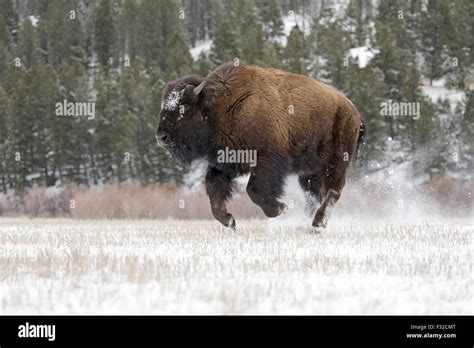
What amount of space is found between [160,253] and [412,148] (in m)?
40.4

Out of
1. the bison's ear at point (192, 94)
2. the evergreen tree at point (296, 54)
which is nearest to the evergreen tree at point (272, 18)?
the evergreen tree at point (296, 54)

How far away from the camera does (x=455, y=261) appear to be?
245 inches

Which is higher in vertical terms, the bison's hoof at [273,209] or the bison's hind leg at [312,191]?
the bison's hoof at [273,209]

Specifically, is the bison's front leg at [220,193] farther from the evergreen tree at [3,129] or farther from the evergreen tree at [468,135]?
the evergreen tree at [3,129]

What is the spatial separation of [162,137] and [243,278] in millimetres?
5154

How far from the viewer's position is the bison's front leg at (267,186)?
9680 mm

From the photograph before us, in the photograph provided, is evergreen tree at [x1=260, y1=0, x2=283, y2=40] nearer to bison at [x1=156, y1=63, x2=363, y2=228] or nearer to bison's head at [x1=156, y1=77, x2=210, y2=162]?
bison at [x1=156, y1=63, x2=363, y2=228]

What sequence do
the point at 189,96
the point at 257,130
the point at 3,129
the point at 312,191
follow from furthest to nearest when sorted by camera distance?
the point at 3,129 → the point at 312,191 → the point at 189,96 → the point at 257,130

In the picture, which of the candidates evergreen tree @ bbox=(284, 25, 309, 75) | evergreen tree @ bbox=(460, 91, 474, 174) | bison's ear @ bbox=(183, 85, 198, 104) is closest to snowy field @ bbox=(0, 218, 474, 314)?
bison's ear @ bbox=(183, 85, 198, 104)

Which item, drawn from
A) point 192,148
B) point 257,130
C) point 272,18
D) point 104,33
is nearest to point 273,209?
point 257,130

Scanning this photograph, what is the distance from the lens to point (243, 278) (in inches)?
204

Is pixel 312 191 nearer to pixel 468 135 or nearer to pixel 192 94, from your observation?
pixel 192 94

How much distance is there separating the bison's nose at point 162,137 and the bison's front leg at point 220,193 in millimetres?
935
